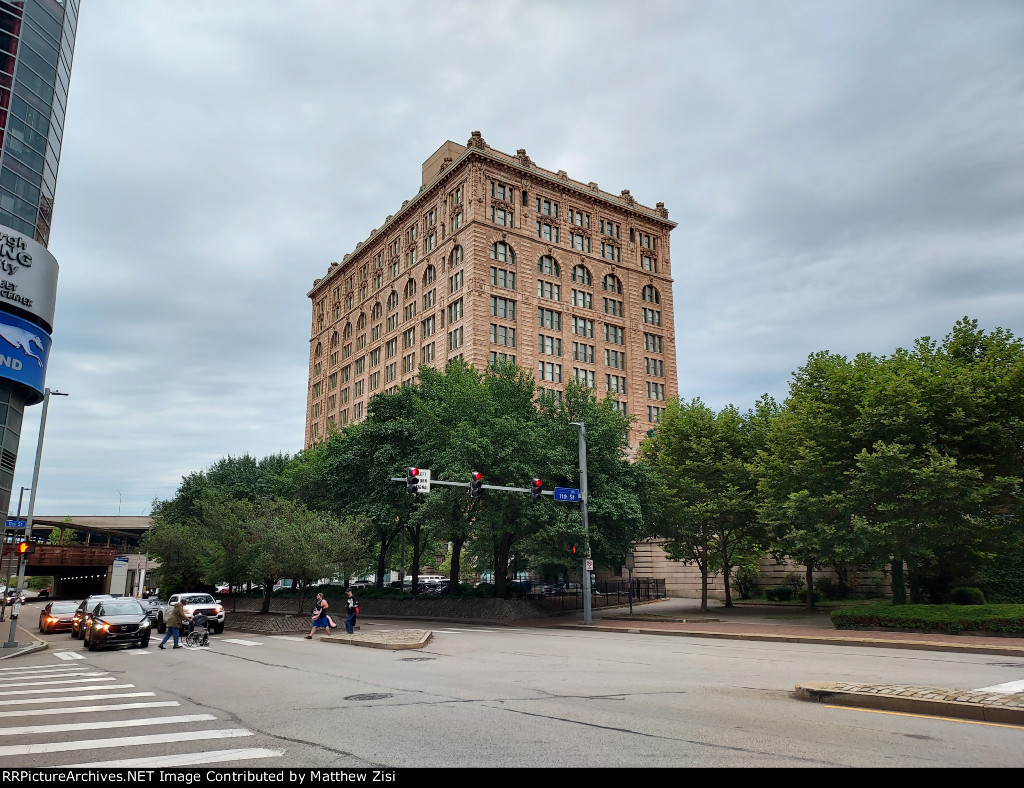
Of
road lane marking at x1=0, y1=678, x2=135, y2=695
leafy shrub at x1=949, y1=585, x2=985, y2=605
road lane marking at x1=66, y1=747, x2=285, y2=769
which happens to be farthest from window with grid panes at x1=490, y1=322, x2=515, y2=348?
road lane marking at x1=66, y1=747, x2=285, y2=769

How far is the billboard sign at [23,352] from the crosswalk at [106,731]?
136 feet

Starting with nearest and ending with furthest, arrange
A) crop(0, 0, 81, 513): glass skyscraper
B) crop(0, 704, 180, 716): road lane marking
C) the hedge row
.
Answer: crop(0, 704, 180, 716): road lane marking → the hedge row → crop(0, 0, 81, 513): glass skyscraper

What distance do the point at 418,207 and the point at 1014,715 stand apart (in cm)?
9379

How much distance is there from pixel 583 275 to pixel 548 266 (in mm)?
5572

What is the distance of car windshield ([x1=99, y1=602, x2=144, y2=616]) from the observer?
2673 centimetres

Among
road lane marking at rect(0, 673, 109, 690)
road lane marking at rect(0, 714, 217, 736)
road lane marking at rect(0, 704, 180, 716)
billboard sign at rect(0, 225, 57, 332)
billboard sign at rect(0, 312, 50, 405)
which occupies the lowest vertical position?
road lane marking at rect(0, 673, 109, 690)

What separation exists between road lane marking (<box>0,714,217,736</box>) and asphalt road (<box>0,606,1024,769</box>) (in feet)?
0.13

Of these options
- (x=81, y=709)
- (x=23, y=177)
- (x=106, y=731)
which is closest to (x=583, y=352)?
(x=23, y=177)

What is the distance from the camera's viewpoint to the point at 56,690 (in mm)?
14156

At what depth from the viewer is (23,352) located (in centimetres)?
4931

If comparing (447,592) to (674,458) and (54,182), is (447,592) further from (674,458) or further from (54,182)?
(54,182)

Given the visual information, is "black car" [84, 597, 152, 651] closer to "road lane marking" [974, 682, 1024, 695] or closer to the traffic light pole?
the traffic light pole

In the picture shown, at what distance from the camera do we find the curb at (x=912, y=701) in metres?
9.02

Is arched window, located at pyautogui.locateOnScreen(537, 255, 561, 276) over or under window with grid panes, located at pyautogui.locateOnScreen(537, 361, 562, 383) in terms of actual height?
over
